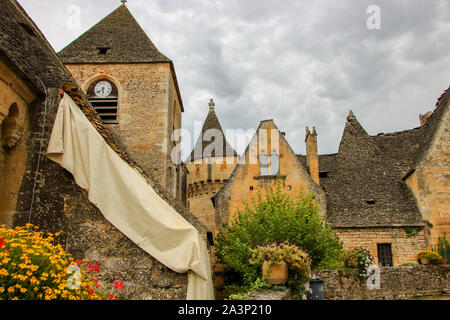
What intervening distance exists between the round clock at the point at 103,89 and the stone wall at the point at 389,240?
13.1 meters

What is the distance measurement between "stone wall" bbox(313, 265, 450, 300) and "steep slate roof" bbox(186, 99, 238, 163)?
14.7 meters

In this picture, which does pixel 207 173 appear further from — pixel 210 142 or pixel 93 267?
pixel 93 267

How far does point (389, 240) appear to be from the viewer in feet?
56.1

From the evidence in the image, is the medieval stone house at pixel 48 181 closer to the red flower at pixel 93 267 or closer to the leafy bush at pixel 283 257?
the red flower at pixel 93 267

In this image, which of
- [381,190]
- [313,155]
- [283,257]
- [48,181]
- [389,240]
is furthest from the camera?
[313,155]

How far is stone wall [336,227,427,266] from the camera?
1686cm

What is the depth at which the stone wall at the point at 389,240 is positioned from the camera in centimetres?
1686

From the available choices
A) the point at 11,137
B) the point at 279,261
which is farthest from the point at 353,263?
the point at 11,137

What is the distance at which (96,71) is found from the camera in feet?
66.9

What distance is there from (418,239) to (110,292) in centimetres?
1538

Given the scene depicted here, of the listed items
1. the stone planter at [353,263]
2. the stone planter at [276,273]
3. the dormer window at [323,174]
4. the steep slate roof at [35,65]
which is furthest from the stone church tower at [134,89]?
the steep slate roof at [35,65]

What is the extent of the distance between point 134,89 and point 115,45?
3351 mm

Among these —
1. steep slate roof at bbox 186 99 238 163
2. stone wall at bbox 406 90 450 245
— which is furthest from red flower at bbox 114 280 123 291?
steep slate roof at bbox 186 99 238 163
